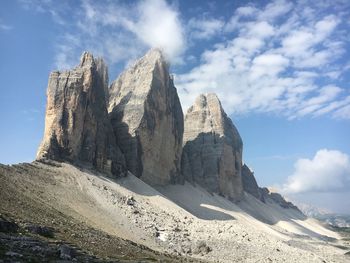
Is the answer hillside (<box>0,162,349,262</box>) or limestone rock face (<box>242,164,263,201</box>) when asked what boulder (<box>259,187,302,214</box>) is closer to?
limestone rock face (<box>242,164,263,201</box>)

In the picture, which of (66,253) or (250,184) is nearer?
(66,253)

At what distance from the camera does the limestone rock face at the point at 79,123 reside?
7344 cm

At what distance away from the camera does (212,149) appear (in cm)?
12950

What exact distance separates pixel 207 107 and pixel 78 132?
7086cm

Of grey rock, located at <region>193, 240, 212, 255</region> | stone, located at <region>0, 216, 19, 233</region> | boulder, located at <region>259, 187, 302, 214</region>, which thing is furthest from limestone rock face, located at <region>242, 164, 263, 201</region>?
stone, located at <region>0, 216, 19, 233</region>

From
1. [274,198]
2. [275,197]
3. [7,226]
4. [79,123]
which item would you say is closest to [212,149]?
[79,123]

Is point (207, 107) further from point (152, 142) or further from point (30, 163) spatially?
point (30, 163)

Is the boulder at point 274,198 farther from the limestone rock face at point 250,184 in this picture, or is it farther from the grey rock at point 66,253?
the grey rock at point 66,253

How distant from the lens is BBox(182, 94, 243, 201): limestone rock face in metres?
124

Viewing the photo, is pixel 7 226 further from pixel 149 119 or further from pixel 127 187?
pixel 149 119

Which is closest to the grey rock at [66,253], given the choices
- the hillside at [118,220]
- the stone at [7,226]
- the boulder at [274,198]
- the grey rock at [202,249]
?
the stone at [7,226]

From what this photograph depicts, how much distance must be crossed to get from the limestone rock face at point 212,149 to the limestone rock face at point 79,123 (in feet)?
129

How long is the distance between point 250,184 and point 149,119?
75466 millimetres

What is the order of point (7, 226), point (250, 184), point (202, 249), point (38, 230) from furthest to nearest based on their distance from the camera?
1. point (250, 184)
2. point (202, 249)
3. point (38, 230)
4. point (7, 226)
